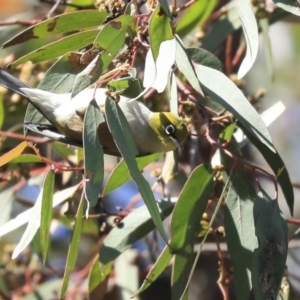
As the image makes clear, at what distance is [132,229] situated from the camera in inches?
68.9

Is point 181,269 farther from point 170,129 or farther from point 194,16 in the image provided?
point 194,16

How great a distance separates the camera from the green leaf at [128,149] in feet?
4.09

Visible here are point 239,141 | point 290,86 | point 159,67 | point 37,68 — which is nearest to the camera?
point 159,67

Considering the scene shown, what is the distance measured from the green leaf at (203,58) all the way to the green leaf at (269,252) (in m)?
0.31

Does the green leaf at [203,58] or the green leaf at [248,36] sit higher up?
the green leaf at [248,36]

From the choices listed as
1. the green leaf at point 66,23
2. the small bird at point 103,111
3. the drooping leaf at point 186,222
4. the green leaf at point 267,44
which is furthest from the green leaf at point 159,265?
the green leaf at point 267,44

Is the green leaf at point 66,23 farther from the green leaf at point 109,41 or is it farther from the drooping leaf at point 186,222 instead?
the drooping leaf at point 186,222

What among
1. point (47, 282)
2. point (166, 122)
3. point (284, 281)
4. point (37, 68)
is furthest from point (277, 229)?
point (47, 282)

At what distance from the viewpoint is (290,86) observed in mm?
3928

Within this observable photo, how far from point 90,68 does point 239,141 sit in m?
0.59

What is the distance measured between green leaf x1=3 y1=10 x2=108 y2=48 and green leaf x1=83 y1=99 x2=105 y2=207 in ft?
1.15

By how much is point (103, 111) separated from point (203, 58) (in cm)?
26

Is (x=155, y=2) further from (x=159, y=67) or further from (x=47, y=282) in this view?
(x=47, y=282)

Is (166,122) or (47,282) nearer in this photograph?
(166,122)
